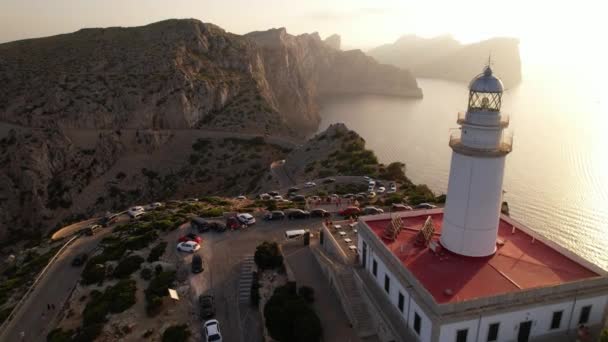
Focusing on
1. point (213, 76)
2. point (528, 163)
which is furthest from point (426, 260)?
point (213, 76)

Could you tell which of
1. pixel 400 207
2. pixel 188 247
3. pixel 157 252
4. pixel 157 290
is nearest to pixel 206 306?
pixel 157 290

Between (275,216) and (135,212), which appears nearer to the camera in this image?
(275,216)

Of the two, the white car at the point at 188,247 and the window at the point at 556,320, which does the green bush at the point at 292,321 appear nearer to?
the window at the point at 556,320

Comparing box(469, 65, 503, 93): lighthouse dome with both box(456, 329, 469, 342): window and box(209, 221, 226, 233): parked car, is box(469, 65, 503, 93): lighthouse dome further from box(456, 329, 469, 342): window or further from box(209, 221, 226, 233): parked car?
box(209, 221, 226, 233): parked car

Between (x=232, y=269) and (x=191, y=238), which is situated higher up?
(x=191, y=238)

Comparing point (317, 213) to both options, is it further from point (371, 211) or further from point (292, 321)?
point (292, 321)
